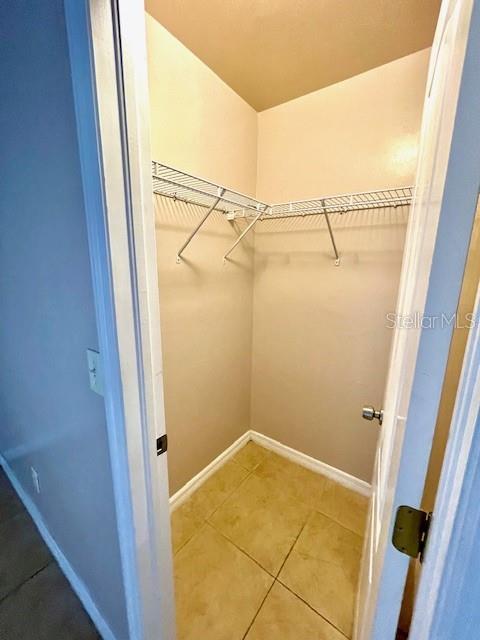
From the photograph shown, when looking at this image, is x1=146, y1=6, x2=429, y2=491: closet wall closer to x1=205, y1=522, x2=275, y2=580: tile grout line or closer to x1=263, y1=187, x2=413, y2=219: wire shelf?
x1=263, y1=187, x2=413, y2=219: wire shelf

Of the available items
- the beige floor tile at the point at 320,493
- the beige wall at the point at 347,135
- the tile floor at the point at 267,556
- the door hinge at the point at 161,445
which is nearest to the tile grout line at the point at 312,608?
the tile floor at the point at 267,556

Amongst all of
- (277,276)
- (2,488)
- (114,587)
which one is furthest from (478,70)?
(2,488)

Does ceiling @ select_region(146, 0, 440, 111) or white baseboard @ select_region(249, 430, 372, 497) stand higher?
ceiling @ select_region(146, 0, 440, 111)

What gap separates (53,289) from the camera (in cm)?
83

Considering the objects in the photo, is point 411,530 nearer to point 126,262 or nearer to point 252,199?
point 126,262

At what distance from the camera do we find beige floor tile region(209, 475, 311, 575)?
139 cm

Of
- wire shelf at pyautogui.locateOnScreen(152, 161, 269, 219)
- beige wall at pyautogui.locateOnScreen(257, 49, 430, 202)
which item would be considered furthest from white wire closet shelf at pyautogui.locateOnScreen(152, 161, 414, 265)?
beige wall at pyautogui.locateOnScreen(257, 49, 430, 202)

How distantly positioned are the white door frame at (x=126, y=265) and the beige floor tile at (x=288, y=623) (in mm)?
566

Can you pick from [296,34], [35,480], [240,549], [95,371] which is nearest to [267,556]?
[240,549]

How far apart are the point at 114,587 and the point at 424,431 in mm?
1143

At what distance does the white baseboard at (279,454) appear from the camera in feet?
5.64

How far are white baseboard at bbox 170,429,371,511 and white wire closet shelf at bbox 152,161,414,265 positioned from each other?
4.66ft

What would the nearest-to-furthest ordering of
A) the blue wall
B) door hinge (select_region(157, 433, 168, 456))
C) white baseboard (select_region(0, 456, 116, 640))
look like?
the blue wall, door hinge (select_region(157, 433, 168, 456)), white baseboard (select_region(0, 456, 116, 640))

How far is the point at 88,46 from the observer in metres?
0.52
